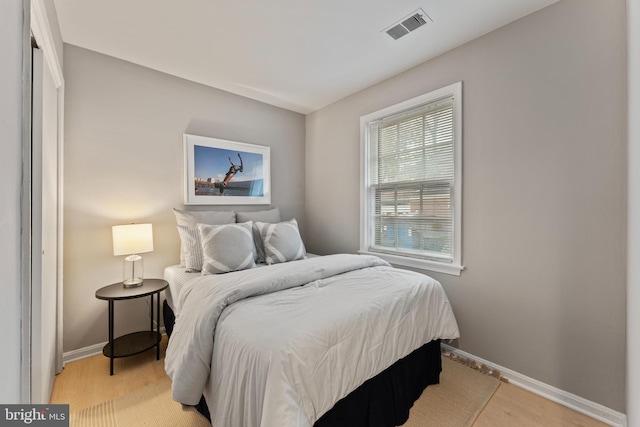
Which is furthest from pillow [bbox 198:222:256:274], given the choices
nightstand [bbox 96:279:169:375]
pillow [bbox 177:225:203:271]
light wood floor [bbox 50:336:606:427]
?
light wood floor [bbox 50:336:606:427]

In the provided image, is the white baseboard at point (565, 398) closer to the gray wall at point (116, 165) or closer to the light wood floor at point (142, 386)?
the light wood floor at point (142, 386)

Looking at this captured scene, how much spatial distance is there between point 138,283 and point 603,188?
3.36m

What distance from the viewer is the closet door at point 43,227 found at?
1.36 m

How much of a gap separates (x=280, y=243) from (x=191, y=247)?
31.2 inches

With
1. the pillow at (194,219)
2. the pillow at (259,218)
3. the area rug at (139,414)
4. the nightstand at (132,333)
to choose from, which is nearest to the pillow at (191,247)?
the pillow at (194,219)

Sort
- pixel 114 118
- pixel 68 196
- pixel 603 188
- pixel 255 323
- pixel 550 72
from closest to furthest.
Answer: pixel 255 323 < pixel 603 188 < pixel 550 72 < pixel 68 196 < pixel 114 118

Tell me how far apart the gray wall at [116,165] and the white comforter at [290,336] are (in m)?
1.09

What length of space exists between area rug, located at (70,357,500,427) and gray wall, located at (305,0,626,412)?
0.41m

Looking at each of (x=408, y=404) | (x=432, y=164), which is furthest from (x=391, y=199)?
(x=408, y=404)

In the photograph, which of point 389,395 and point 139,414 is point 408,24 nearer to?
point 389,395

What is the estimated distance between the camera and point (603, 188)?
166cm

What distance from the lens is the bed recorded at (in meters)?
1.14

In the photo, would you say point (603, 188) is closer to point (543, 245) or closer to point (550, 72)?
point (543, 245)

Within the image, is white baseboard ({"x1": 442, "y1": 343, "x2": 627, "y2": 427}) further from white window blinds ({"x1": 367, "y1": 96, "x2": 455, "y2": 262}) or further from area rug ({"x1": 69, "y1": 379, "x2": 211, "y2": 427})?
area rug ({"x1": 69, "y1": 379, "x2": 211, "y2": 427})
